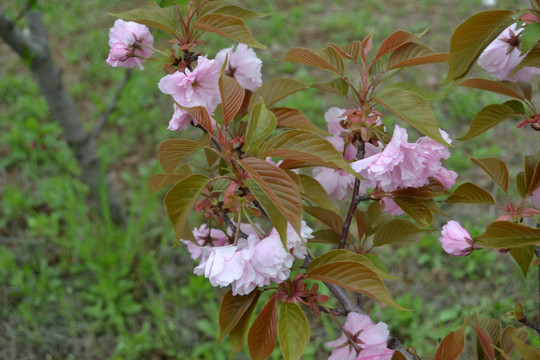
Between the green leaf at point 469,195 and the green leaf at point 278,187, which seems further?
the green leaf at point 469,195

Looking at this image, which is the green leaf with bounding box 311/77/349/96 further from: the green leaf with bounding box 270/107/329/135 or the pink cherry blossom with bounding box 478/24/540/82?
the pink cherry blossom with bounding box 478/24/540/82

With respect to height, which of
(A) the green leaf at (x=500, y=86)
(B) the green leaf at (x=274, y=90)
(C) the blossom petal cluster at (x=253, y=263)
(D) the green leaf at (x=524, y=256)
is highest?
(A) the green leaf at (x=500, y=86)

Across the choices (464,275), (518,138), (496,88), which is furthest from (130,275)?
(518,138)

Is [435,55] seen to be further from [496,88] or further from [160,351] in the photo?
[160,351]

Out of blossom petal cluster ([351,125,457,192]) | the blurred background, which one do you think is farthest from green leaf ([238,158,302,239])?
the blurred background

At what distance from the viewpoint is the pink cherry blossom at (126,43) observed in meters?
0.79

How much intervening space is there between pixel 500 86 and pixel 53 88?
1691 mm

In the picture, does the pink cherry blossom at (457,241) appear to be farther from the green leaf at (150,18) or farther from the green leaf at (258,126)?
the green leaf at (150,18)

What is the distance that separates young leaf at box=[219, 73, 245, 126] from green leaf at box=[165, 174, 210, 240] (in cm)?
10

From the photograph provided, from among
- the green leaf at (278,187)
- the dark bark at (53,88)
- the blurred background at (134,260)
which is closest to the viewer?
the green leaf at (278,187)

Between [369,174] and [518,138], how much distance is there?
234cm

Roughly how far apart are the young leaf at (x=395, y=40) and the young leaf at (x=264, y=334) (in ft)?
1.29

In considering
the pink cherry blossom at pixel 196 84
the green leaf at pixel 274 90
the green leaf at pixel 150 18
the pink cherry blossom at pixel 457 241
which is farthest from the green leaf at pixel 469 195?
the green leaf at pixel 150 18

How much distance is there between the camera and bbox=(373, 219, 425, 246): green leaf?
87cm
